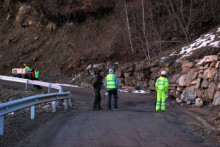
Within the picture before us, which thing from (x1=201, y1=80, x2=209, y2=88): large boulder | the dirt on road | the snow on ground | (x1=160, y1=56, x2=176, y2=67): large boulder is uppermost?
the snow on ground

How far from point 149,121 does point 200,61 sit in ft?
26.5

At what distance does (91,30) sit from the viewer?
34.8 m

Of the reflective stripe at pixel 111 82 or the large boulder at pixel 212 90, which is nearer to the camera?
the reflective stripe at pixel 111 82

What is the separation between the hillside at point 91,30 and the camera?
25812mm

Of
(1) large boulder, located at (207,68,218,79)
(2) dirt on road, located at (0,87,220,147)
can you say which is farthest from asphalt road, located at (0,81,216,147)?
(1) large boulder, located at (207,68,218,79)

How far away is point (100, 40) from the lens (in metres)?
32.3

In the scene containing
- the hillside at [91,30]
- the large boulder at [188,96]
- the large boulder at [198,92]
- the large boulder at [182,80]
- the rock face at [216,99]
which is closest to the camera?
the rock face at [216,99]

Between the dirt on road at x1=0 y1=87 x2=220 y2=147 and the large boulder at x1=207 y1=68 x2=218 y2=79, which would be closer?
the dirt on road at x1=0 y1=87 x2=220 y2=147

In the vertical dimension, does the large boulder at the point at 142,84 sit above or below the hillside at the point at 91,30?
below

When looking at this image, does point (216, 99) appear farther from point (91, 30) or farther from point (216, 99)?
point (91, 30)

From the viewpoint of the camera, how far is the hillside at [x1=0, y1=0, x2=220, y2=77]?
84.7 feet

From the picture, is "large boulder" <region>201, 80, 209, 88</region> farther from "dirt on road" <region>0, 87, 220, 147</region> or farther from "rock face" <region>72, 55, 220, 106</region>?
"dirt on road" <region>0, 87, 220, 147</region>

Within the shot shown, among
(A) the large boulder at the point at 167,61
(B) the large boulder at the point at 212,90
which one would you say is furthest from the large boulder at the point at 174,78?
(B) the large boulder at the point at 212,90

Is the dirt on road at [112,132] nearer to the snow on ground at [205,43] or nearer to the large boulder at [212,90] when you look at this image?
the large boulder at [212,90]
